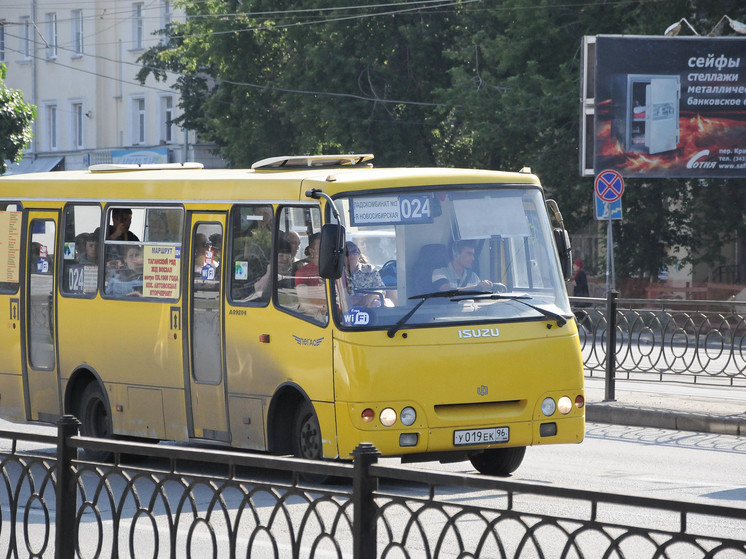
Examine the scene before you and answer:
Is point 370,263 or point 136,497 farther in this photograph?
point 370,263

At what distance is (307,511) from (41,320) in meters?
7.83

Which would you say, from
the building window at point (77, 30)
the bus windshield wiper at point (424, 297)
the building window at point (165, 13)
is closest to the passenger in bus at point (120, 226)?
the bus windshield wiper at point (424, 297)

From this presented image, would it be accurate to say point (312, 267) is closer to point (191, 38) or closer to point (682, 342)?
point (682, 342)

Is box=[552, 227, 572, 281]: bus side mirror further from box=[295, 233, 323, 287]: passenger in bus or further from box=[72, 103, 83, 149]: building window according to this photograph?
box=[72, 103, 83, 149]: building window

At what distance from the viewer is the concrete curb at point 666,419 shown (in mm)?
14039

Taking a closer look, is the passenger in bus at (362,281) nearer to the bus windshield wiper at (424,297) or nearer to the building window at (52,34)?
the bus windshield wiper at (424,297)

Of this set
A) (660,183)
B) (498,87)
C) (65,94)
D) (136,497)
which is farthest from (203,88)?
(136,497)

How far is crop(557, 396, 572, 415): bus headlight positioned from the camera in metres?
Answer: 10.3

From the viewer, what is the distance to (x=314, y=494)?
5449 mm

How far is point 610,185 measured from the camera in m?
24.7

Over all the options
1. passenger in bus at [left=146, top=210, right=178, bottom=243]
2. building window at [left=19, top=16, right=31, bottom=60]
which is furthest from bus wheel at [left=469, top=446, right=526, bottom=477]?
building window at [left=19, top=16, right=31, bottom=60]

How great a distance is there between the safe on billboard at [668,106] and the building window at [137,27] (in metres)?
33.0

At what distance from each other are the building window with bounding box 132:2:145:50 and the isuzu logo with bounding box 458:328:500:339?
159ft

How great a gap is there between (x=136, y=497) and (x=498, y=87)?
3032cm
